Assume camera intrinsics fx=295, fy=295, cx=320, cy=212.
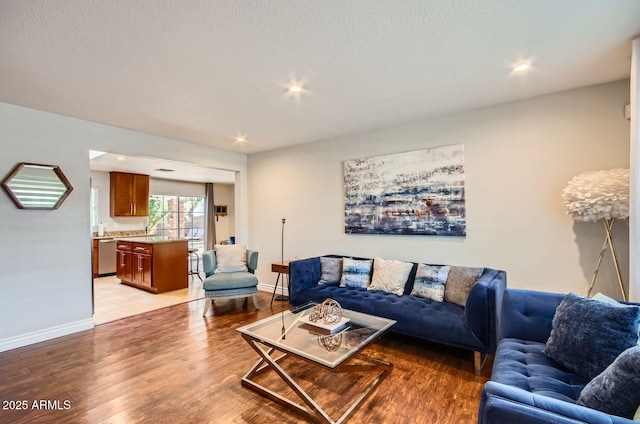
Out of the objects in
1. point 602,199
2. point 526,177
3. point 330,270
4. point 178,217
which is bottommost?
point 330,270

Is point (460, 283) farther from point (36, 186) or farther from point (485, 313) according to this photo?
point (36, 186)

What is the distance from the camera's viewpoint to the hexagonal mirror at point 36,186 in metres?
3.08

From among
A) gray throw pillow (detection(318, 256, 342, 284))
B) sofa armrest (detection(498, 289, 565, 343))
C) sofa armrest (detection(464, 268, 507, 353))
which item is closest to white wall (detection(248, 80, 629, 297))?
gray throw pillow (detection(318, 256, 342, 284))

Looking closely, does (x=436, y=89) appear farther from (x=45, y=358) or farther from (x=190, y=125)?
(x=45, y=358)

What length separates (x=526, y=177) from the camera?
3041mm

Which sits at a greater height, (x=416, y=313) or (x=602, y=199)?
(x=602, y=199)

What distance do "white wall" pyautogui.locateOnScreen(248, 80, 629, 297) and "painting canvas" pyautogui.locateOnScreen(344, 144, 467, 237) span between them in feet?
0.34

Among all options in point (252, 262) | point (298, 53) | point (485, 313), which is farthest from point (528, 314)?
point (252, 262)

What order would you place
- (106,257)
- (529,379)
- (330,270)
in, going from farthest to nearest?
(106,257), (330,270), (529,379)

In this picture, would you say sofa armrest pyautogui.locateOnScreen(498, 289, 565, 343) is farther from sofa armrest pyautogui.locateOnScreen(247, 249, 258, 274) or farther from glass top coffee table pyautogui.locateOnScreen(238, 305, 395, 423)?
sofa armrest pyautogui.locateOnScreen(247, 249, 258, 274)

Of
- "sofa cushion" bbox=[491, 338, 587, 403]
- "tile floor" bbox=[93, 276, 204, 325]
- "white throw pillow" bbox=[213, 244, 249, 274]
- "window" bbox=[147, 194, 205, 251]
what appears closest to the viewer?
"sofa cushion" bbox=[491, 338, 587, 403]

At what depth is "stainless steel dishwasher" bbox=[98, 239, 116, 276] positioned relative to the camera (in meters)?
6.59

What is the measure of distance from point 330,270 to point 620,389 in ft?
9.97

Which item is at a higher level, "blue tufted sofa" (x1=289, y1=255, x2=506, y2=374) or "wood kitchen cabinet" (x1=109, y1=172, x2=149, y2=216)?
"wood kitchen cabinet" (x1=109, y1=172, x2=149, y2=216)
